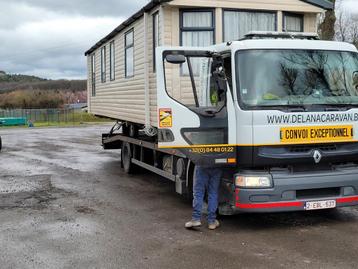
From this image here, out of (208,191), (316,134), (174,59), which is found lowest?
(208,191)

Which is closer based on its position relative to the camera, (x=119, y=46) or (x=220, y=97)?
(x=220, y=97)

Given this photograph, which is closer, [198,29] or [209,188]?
[209,188]

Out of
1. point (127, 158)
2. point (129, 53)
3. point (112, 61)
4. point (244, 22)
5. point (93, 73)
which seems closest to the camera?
point (244, 22)

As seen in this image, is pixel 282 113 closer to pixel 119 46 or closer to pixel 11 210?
pixel 11 210

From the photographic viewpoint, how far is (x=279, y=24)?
8852mm

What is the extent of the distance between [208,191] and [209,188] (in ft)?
0.17

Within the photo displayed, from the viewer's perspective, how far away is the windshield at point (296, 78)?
651 centimetres

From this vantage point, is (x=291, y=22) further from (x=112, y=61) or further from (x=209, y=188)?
(x=112, y=61)

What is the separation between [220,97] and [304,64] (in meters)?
1.24

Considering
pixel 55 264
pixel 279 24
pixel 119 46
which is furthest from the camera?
pixel 119 46

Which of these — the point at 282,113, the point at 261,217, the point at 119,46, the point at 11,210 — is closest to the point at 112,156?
the point at 119,46

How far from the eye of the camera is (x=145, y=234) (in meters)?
6.62

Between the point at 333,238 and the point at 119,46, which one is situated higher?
the point at 119,46

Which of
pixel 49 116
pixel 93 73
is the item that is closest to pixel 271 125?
pixel 93 73
